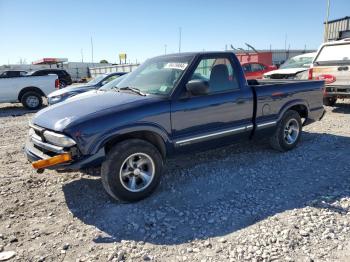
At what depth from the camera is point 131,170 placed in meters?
4.11

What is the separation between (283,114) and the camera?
19.3 feet

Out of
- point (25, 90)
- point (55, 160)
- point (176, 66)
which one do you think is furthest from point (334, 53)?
point (25, 90)

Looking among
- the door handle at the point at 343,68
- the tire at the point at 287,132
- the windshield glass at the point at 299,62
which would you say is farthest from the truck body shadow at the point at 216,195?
the windshield glass at the point at 299,62

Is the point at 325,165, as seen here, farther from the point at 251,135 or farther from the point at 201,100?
the point at 201,100

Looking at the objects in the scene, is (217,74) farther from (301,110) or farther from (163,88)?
(301,110)

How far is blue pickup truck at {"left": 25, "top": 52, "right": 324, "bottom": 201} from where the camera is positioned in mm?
3791

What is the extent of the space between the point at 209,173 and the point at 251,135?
0.98m

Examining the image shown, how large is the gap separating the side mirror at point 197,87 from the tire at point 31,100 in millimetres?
10989

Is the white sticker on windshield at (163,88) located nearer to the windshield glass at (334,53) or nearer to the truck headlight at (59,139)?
the truck headlight at (59,139)

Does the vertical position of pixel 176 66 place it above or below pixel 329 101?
above

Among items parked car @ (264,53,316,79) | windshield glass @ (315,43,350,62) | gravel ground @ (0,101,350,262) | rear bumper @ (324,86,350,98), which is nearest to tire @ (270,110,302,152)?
gravel ground @ (0,101,350,262)

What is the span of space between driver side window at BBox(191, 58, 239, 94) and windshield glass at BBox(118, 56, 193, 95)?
0.25 metres

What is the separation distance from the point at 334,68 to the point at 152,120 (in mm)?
7180

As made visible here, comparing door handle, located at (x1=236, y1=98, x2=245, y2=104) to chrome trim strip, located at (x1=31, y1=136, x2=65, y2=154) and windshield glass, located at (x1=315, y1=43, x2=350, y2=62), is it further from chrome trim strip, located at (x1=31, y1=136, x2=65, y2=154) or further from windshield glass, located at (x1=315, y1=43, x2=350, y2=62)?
windshield glass, located at (x1=315, y1=43, x2=350, y2=62)
